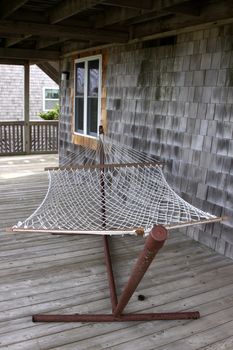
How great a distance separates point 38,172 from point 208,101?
4.58 m

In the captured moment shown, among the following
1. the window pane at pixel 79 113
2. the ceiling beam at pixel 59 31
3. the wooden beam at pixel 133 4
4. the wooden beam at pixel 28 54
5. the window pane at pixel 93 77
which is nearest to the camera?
the wooden beam at pixel 133 4

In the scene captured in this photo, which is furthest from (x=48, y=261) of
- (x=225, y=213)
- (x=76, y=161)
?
(x=76, y=161)

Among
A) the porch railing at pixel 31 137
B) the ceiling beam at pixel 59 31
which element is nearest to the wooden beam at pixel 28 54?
the porch railing at pixel 31 137

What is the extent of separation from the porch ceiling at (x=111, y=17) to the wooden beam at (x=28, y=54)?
283 cm

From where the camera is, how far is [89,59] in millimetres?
6508

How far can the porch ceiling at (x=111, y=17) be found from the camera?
11.6 feet

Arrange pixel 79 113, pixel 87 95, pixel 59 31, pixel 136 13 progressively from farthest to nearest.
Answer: pixel 79 113 < pixel 87 95 < pixel 59 31 < pixel 136 13

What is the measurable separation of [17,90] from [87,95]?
19.8 ft

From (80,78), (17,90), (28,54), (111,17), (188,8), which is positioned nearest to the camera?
(188,8)

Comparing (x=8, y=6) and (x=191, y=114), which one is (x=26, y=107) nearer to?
(x=8, y=6)

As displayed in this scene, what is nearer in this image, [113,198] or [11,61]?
[113,198]

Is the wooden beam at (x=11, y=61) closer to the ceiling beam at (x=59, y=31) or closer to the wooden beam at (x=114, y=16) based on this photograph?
the ceiling beam at (x=59, y=31)

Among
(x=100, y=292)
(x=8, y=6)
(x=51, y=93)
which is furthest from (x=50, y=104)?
(x=100, y=292)

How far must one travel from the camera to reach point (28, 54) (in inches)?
299
